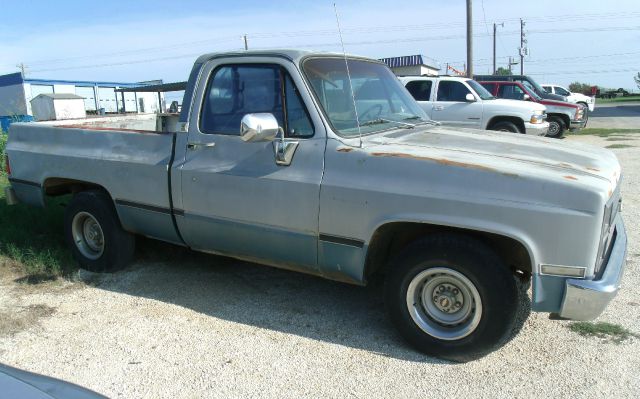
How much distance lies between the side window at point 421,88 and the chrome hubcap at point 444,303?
1074 cm

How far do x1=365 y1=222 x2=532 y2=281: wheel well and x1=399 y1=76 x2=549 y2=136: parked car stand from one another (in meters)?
9.83

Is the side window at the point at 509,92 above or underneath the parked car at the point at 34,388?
above

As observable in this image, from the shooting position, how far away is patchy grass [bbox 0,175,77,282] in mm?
5117

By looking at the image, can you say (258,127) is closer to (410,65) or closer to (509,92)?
(509,92)

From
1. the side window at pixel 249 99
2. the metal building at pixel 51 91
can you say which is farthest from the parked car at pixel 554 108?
the metal building at pixel 51 91

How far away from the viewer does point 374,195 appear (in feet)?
10.9

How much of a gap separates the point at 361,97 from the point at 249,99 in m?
0.84

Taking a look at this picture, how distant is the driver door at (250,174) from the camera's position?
364cm

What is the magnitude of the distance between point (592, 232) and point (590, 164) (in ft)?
2.22

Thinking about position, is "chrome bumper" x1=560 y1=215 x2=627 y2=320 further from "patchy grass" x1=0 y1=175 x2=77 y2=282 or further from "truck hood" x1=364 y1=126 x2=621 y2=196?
"patchy grass" x1=0 y1=175 x2=77 y2=282

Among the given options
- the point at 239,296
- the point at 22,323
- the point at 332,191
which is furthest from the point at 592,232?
the point at 22,323

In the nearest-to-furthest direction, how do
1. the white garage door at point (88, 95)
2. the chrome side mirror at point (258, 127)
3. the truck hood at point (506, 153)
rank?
the truck hood at point (506, 153)
the chrome side mirror at point (258, 127)
the white garage door at point (88, 95)

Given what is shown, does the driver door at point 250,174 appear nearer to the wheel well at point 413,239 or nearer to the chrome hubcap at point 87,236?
the wheel well at point 413,239

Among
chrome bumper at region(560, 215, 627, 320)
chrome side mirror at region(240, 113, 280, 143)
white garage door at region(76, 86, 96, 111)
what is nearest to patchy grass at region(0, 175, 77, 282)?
chrome side mirror at region(240, 113, 280, 143)
